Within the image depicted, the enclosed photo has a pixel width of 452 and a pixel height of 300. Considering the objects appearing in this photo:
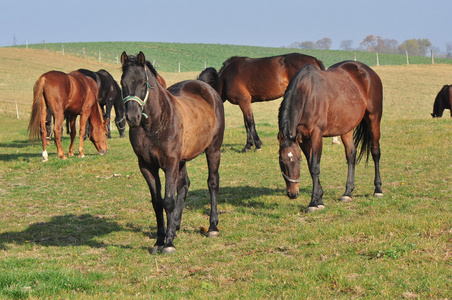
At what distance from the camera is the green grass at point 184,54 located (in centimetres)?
7003

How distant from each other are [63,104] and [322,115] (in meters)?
8.35

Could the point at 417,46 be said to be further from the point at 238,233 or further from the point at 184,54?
the point at 238,233

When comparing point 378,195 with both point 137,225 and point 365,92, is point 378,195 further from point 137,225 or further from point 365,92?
point 137,225

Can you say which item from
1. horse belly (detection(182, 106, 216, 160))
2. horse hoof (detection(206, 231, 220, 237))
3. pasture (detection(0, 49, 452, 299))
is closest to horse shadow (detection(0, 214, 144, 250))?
pasture (detection(0, 49, 452, 299))

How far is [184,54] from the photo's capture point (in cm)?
8088

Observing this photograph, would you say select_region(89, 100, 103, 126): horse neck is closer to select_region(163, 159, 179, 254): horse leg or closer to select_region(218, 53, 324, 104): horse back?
select_region(218, 53, 324, 104): horse back

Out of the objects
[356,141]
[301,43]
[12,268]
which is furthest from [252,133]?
[301,43]

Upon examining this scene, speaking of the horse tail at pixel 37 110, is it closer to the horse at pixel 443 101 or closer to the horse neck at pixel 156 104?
the horse neck at pixel 156 104

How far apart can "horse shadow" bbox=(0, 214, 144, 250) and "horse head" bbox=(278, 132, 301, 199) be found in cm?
233

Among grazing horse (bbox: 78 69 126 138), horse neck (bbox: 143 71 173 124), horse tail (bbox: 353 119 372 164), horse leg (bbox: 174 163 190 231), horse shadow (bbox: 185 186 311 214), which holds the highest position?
grazing horse (bbox: 78 69 126 138)

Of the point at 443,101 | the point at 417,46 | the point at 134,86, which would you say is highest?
the point at 417,46

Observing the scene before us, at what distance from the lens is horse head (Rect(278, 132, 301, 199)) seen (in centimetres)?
726

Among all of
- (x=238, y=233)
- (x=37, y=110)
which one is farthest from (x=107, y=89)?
(x=238, y=233)

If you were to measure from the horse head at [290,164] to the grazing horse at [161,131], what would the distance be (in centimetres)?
122
